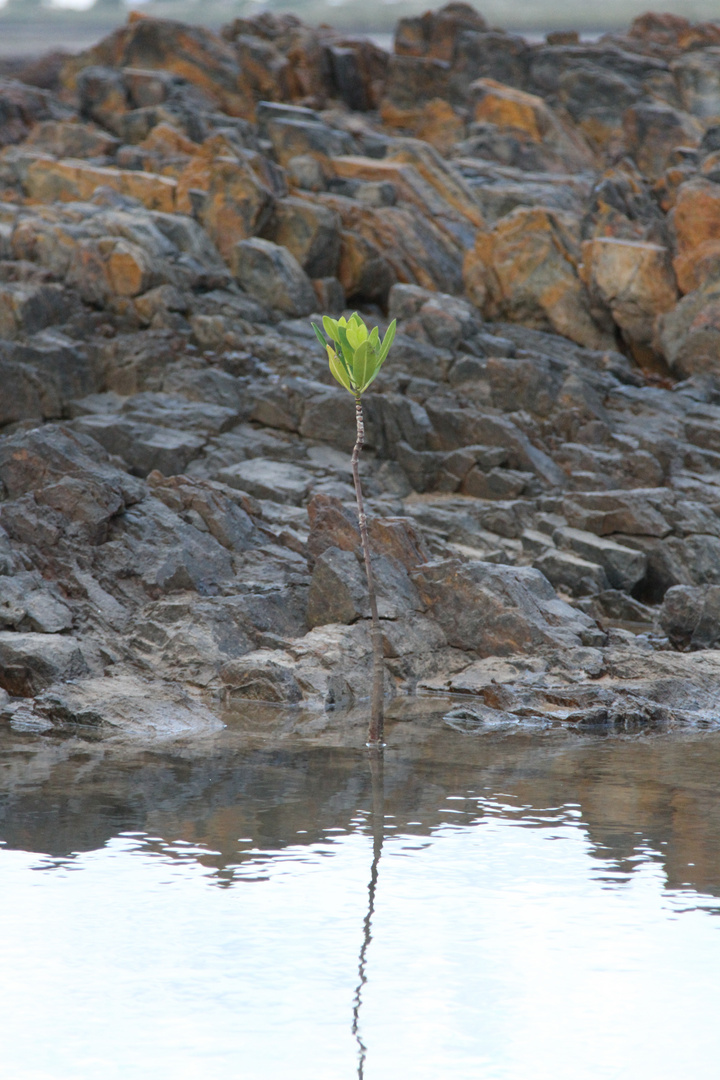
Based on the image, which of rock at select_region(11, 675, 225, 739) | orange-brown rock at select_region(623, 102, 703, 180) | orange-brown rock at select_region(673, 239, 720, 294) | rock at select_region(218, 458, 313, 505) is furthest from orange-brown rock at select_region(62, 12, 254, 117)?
rock at select_region(11, 675, 225, 739)

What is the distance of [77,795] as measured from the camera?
1116 centimetres

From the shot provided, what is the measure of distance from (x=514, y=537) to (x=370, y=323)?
13103mm

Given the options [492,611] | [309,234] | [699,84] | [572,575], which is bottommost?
[572,575]

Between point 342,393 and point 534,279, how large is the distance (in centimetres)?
1222

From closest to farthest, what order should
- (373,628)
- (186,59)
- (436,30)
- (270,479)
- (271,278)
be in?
(373,628) < (270,479) < (271,278) < (186,59) < (436,30)

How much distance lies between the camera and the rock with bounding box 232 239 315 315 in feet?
122

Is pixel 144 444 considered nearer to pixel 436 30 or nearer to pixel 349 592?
pixel 349 592

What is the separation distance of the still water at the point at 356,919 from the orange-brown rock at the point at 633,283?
28737mm

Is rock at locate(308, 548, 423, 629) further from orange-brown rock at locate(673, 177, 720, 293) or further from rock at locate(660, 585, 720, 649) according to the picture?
orange-brown rock at locate(673, 177, 720, 293)

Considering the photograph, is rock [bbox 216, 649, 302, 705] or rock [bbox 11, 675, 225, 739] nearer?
rock [bbox 11, 675, 225, 739]

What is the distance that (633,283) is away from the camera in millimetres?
38688

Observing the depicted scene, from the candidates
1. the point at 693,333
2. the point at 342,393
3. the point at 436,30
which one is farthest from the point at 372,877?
the point at 436,30

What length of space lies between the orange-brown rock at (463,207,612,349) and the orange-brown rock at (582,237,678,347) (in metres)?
0.85

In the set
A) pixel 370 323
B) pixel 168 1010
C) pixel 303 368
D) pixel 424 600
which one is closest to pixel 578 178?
pixel 370 323
